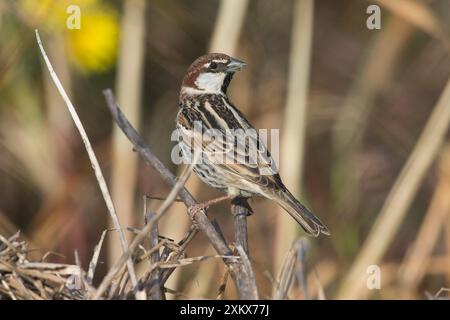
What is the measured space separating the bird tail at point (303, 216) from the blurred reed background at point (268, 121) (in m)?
0.98

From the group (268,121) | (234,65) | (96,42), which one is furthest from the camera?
(268,121)

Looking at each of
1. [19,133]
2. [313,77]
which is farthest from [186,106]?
[313,77]

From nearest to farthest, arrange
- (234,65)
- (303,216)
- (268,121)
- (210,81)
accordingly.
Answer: (303,216) < (234,65) < (210,81) < (268,121)

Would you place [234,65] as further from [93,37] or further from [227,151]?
[93,37]

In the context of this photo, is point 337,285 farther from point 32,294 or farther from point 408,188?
point 32,294

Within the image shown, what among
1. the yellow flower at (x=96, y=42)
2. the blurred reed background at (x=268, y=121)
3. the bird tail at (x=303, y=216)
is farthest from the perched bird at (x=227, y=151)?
the yellow flower at (x=96, y=42)

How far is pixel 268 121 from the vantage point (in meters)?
7.41

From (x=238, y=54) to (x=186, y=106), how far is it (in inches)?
85.1

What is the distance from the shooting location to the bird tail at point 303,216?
455 centimetres

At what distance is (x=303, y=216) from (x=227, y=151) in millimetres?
545

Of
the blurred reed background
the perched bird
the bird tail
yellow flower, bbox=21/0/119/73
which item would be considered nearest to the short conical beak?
the perched bird

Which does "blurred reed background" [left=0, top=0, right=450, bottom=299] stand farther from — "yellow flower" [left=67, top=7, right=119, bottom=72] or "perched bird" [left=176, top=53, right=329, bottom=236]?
"perched bird" [left=176, top=53, right=329, bottom=236]

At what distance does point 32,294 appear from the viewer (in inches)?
138

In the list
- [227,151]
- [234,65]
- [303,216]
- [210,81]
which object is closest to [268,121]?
[210,81]
